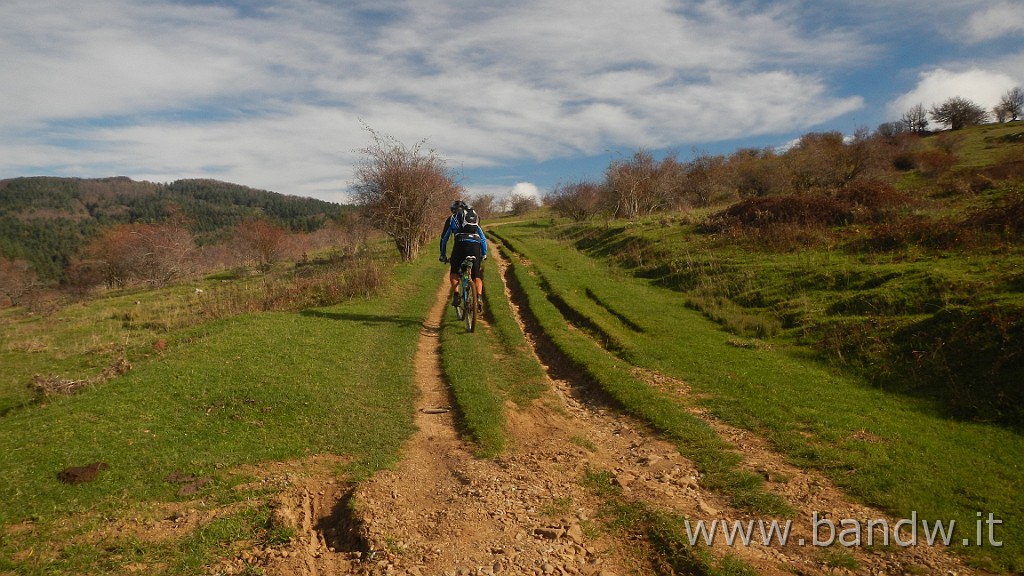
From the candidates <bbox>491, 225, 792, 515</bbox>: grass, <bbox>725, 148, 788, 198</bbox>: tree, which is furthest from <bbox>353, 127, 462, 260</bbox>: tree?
<bbox>725, 148, 788, 198</bbox>: tree

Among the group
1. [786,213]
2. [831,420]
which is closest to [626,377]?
[831,420]

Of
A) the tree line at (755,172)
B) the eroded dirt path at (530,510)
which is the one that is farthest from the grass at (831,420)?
the tree line at (755,172)

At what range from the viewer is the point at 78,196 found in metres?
197

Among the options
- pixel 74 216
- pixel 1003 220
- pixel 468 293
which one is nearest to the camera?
pixel 468 293

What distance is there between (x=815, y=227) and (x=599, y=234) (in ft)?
56.0

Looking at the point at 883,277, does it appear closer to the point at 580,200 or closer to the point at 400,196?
the point at 400,196

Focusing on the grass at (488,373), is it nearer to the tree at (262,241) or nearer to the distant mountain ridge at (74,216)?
the tree at (262,241)

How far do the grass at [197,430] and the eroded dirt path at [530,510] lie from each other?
524mm

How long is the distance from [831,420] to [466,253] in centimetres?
793

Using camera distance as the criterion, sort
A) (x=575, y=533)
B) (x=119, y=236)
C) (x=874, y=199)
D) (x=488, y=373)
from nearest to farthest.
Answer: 1. (x=575, y=533)
2. (x=488, y=373)
3. (x=874, y=199)
4. (x=119, y=236)

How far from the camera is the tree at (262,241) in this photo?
40.0 metres

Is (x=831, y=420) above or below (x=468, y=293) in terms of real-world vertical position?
below

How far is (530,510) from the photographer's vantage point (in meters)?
4.88

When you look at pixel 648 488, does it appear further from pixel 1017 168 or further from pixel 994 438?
pixel 1017 168
